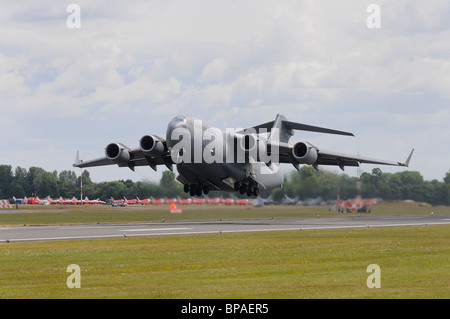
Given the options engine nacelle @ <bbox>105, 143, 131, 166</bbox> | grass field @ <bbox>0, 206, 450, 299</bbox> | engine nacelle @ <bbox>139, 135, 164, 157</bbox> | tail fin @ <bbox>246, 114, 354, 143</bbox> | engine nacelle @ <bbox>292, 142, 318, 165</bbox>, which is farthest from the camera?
tail fin @ <bbox>246, 114, 354, 143</bbox>

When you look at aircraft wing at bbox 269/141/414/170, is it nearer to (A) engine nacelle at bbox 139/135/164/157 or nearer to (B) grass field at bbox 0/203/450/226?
(B) grass field at bbox 0/203/450/226

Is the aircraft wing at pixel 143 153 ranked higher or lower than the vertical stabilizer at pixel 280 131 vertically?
lower

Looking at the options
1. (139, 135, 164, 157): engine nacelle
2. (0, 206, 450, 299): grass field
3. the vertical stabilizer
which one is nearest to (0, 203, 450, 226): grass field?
(139, 135, 164, 157): engine nacelle

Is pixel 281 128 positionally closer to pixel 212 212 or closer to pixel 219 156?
pixel 212 212

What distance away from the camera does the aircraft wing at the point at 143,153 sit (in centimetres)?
4647

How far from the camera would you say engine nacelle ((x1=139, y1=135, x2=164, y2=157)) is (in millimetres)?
46312

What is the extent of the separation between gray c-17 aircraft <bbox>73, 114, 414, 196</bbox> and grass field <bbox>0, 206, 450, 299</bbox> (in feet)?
28.8

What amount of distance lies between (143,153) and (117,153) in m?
Result: 1.98
